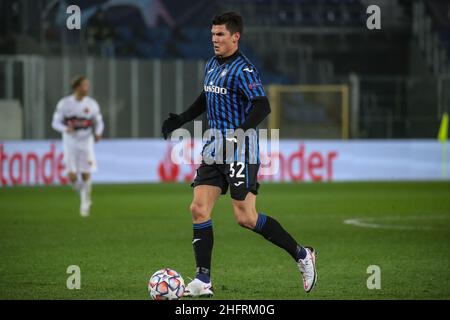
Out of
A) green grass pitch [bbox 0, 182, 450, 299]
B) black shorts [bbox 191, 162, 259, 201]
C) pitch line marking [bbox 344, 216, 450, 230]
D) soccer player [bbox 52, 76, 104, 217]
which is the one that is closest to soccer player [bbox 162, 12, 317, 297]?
black shorts [bbox 191, 162, 259, 201]

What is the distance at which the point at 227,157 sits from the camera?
24.6 ft

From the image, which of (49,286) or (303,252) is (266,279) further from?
(49,286)

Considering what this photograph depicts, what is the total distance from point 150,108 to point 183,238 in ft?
41.8

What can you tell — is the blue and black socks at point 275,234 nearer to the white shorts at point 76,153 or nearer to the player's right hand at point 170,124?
the player's right hand at point 170,124

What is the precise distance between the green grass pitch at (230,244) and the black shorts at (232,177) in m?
0.78

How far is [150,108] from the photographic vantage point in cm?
2428

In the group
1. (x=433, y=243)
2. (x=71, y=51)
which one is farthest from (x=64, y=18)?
(x=433, y=243)

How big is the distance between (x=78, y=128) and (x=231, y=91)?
8421 millimetres

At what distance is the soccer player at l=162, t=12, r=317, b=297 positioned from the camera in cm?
747

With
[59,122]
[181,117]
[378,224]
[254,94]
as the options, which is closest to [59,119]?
[59,122]

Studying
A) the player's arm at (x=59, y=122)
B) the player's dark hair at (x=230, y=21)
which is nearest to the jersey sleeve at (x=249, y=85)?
the player's dark hair at (x=230, y=21)

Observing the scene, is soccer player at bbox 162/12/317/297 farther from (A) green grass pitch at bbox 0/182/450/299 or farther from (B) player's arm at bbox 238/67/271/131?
(A) green grass pitch at bbox 0/182/450/299

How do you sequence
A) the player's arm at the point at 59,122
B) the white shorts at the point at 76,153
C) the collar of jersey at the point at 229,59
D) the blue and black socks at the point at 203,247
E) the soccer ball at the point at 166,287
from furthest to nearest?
the white shorts at the point at 76,153 < the player's arm at the point at 59,122 < the collar of jersey at the point at 229,59 < the blue and black socks at the point at 203,247 < the soccer ball at the point at 166,287

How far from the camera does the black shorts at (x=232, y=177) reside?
7461 millimetres
